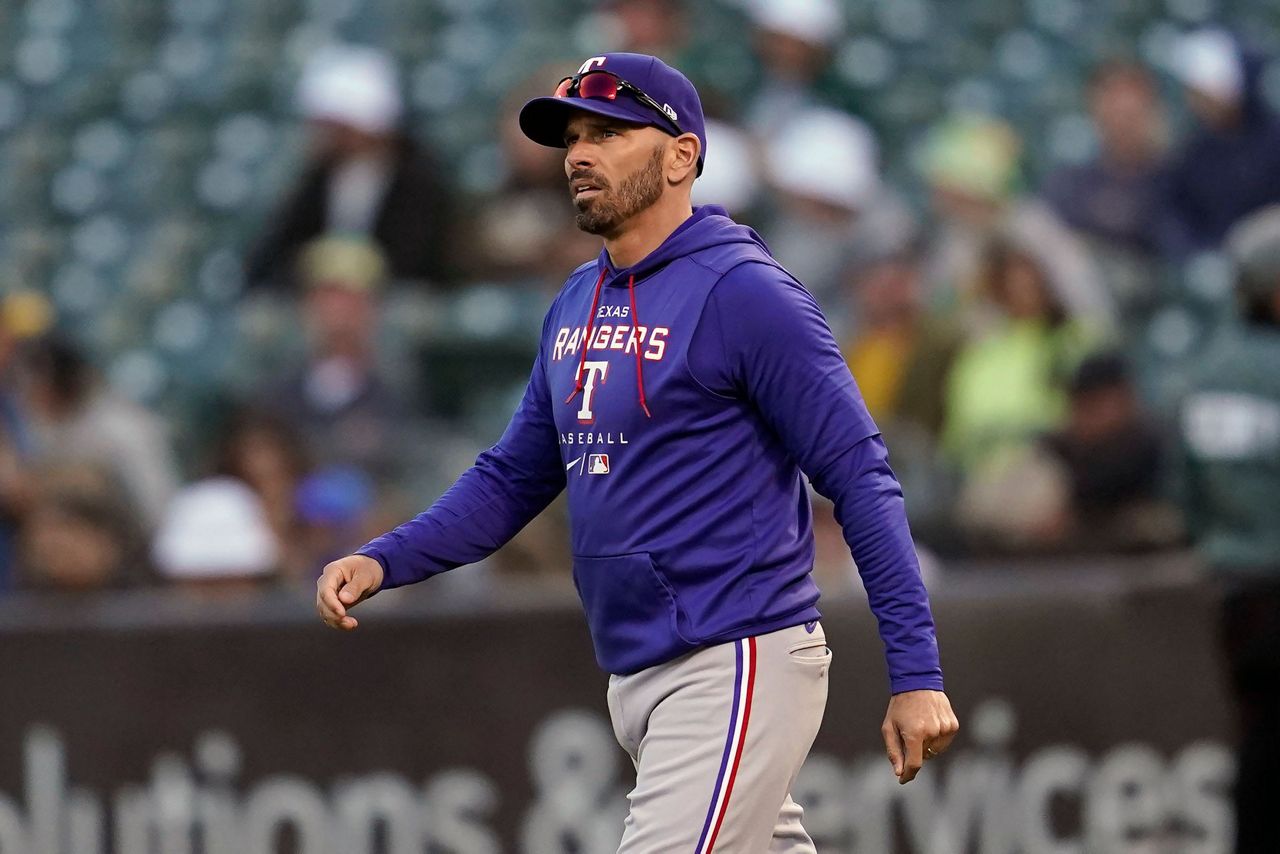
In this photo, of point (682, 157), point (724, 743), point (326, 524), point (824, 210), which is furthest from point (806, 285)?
point (724, 743)

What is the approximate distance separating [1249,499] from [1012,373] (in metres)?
1.98

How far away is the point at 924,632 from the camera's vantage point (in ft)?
12.0

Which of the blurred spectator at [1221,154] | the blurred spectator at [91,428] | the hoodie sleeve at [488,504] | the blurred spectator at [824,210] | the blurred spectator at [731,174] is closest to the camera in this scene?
the hoodie sleeve at [488,504]

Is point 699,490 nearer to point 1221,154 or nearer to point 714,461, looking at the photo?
point 714,461

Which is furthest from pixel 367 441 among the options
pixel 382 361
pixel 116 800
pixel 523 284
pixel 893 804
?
pixel 893 804

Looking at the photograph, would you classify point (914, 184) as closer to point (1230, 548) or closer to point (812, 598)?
point (1230, 548)

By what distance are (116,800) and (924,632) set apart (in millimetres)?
3663

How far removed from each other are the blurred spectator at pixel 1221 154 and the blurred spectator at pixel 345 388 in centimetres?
355

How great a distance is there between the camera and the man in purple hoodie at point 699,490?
3719 millimetres

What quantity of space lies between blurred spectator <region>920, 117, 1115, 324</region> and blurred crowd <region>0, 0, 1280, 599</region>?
15mm

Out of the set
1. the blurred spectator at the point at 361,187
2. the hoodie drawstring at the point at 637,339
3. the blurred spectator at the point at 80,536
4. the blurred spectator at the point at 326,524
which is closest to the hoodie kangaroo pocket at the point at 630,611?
the hoodie drawstring at the point at 637,339

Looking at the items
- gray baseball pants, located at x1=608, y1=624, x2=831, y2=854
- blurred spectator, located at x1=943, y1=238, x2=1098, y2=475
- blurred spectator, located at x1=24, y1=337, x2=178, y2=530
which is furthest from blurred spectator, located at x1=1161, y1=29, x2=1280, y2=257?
gray baseball pants, located at x1=608, y1=624, x2=831, y2=854

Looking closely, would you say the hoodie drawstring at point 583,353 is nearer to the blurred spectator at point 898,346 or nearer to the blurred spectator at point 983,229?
the blurred spectator at point 898,346

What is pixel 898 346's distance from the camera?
826 centimetres
